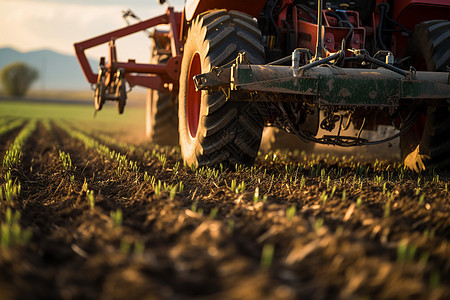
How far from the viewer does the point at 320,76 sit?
3604mm

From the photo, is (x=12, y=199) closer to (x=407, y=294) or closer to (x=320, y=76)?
(x=320, y=76)

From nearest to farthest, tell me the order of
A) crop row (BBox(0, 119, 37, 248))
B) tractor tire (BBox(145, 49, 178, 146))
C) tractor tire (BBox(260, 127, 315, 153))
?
crop row (BBox(0, 119, 37, 248))
tractor tire (BBox(260, 127, 315, 153))
tractor tire (BBox(145, 49, 178, 146))

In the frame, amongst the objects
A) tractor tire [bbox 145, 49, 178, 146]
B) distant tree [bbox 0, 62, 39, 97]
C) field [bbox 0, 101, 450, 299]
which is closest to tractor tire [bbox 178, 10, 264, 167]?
field [bbox 0, 101, 450, 299]

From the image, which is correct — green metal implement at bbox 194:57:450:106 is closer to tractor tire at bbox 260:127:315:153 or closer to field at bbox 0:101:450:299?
field at bbox 0:101:450:299

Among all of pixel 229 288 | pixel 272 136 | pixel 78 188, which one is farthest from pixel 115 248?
pixel 272 136

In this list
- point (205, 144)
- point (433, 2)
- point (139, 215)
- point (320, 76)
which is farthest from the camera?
point (433, 2)

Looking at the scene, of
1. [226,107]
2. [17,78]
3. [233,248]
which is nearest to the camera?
[233,248]

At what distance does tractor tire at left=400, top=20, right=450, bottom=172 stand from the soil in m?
1.28

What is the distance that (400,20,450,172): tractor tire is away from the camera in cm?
422

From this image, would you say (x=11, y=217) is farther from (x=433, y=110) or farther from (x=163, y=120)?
(x=163, y=120)

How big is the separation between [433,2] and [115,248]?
160 inches

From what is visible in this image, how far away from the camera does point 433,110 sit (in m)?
4.38

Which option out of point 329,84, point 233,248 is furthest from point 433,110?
point 233,248

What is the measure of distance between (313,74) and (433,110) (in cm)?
144
